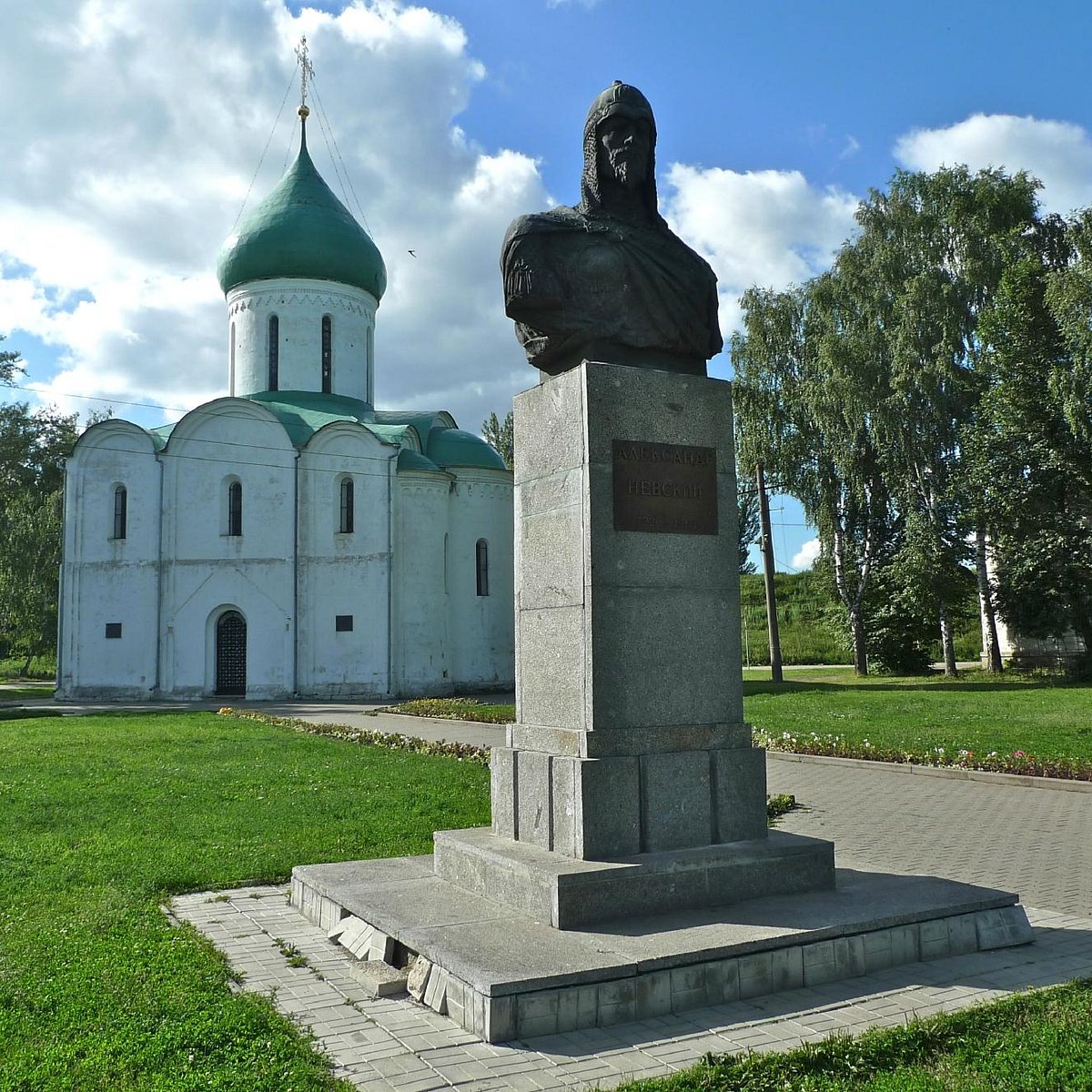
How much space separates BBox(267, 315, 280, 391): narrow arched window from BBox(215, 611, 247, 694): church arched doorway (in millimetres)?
7334

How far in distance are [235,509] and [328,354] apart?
5787 millimetres

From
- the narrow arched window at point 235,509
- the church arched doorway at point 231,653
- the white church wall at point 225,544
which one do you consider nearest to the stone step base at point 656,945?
the white church wall at point 225,544

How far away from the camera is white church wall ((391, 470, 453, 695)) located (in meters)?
29.0

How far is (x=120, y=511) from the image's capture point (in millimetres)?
30438

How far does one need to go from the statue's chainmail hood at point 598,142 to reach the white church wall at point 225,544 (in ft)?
79.1

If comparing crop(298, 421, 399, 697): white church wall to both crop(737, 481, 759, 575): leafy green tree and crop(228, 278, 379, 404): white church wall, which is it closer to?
crop(228, 278, 379, 404): white church wall

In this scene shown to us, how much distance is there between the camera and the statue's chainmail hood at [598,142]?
6129 millimetres

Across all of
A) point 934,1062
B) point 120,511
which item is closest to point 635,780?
point 934,1062

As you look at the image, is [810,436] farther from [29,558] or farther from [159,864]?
[29,558]

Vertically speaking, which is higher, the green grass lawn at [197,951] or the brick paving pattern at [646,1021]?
the green grass lawn at [197,951]

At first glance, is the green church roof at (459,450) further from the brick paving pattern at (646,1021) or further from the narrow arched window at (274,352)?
the brick paving pattern at (646,1021)

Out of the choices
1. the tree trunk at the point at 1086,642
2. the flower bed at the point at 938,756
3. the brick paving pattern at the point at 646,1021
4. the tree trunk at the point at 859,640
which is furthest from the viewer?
the tree trunk at the point at 859,640

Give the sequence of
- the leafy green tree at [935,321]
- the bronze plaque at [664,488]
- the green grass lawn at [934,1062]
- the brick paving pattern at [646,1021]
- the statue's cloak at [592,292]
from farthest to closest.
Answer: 1. the leafy green tree at [935,321]
2. the statue's cloak at [592,292]
3. the bronze plaque at [664,488]
4. the brick paving pattern at [646,1021]
5. the green grass lawn at [934,1062]

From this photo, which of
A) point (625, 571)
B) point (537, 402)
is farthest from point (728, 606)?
point (537, 402)
